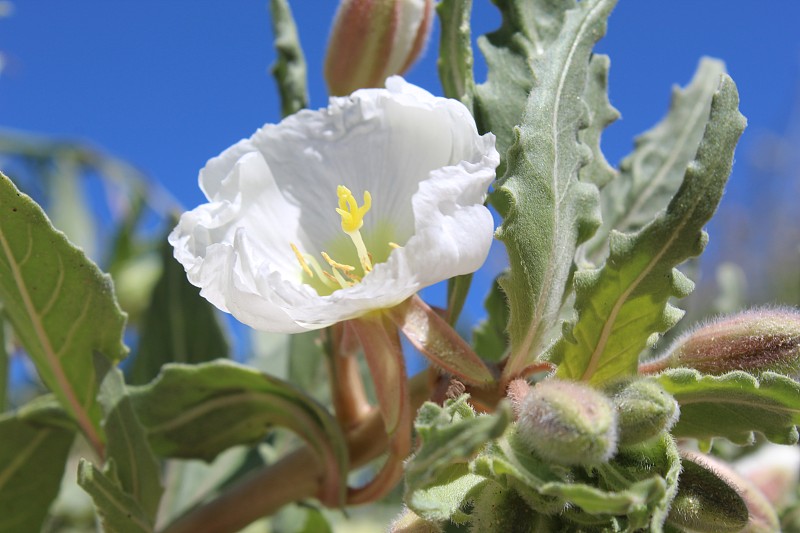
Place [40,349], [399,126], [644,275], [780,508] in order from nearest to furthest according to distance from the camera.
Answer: [644,275]
[399,126]
[40,349]
[780,508]

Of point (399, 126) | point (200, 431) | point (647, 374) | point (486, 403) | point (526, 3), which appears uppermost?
point (526, 3)

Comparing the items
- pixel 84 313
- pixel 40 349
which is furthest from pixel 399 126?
pixel 40 349

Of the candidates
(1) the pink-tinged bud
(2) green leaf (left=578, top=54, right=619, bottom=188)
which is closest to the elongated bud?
(2) green leaf (left=578, top=54, right=619, bottom=188)

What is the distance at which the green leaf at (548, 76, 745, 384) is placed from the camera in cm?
108

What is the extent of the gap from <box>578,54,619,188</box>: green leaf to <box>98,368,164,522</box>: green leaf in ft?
2.67

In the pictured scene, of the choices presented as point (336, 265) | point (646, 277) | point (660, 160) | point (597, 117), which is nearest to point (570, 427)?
point (646, 277)

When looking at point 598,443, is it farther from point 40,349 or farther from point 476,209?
point 40,349

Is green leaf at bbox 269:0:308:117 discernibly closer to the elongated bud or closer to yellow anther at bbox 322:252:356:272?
yellow anther at bbox 322:252:356:272

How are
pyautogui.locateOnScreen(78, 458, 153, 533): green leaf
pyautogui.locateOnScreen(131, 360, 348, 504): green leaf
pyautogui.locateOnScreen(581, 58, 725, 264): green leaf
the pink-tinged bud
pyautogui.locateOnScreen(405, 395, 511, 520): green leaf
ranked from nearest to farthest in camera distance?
pyautogui.locateOnScreen(405, 395, 511, 520): green leaf < pyautogui.locateOnScreen(78, 458, 153, 533): green leaf < pyautogui.locateOnScreen(131, 360, 348, 504): green leaf < the pink-tinged bud < pyautogui.locateOnScreen(581, 58, 725, 264): green leaf

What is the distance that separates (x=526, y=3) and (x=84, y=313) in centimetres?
89

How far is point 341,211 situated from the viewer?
1383 millimetres

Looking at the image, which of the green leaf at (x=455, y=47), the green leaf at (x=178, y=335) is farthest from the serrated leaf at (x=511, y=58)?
the green leaf at (x=178, y=335)

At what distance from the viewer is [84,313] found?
4.66 ft

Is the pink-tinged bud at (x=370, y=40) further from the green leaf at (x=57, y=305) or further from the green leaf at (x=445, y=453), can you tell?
the green leaf at (x=445, y=453)
